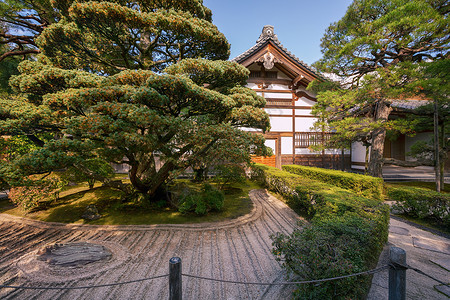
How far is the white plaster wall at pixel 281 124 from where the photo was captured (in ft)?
40.7

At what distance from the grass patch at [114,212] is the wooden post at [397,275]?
3.96 m

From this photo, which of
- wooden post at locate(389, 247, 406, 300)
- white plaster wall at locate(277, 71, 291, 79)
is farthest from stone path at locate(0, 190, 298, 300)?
white plaster wall at locate(277, 71, 291, 79)

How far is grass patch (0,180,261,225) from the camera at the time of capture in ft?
17.3

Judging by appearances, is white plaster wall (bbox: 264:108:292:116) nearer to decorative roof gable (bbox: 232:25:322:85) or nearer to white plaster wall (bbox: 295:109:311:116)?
white plaster wall (bbox: 295:109:311:116)

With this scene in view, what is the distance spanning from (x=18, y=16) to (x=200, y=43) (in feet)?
30.5

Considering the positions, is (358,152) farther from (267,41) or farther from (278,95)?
(267,41)

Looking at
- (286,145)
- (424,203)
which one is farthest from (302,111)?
A: (424,203)

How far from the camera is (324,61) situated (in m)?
8.94

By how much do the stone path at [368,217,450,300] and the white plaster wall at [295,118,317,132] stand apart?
26.2 feet

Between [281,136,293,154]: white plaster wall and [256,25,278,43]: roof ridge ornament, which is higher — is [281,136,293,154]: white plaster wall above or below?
below

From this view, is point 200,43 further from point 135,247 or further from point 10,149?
point 10,149

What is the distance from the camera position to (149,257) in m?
3.64

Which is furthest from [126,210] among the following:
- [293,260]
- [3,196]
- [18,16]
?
[18,16]

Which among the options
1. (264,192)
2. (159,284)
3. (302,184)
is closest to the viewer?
(159,284)
